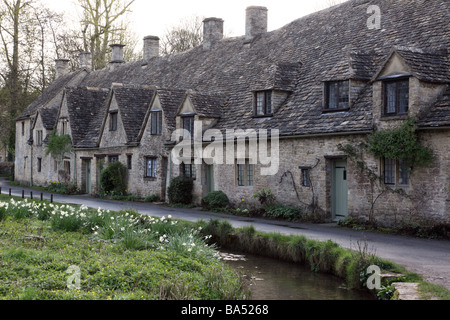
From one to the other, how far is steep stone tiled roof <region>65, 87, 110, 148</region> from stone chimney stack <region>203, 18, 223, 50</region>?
26.8ft

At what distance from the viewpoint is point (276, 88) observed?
74.2ft

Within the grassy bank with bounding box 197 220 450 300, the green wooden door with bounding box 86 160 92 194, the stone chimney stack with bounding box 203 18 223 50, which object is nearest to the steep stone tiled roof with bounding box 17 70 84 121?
the green wooden door with bounding box 86 160 92 194

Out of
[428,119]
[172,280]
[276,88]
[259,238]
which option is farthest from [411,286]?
[276,88]

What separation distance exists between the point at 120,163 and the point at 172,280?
21.7m

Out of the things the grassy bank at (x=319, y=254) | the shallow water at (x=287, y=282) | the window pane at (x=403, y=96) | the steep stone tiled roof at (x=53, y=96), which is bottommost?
the shallow water at (x=287, y=282)

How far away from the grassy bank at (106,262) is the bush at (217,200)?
24.1ft

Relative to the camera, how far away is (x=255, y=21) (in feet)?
104

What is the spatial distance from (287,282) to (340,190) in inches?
324

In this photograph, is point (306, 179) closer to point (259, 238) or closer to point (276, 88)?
point (276, 88)

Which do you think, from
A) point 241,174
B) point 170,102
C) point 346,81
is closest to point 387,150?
point 346,81

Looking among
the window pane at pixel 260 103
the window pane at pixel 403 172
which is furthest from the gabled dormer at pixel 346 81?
the window pane at pixel 260 103

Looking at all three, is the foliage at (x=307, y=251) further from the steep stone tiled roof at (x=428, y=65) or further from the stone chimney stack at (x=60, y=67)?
the stone chimney stack at (x=60, y=67)

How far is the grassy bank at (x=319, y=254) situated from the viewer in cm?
1021

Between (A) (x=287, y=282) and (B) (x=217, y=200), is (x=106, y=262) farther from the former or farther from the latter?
(B) (x=217, y=200)
